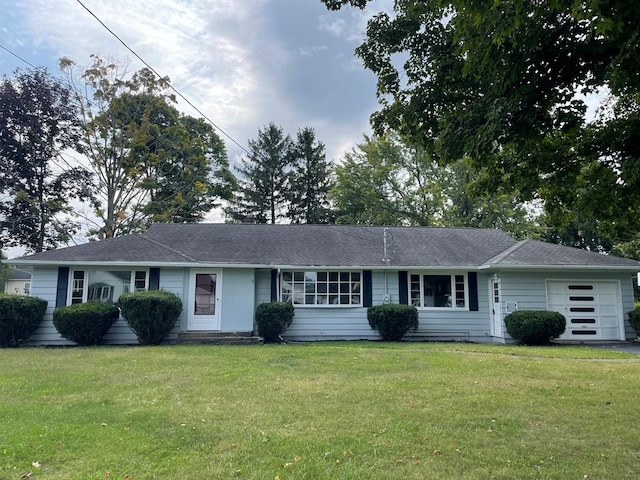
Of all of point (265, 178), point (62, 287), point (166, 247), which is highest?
point (265, 178)

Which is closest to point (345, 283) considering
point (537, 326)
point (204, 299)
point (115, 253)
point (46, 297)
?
point (204, 299)

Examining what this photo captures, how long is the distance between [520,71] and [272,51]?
8750mm

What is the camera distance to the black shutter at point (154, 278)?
13.7 m

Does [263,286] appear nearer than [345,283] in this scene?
Yes

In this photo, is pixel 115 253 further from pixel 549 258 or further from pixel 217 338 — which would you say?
pixel 549 258

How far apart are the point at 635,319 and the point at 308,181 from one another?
25.7 meters

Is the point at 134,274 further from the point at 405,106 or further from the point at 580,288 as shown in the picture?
the point at 580,288

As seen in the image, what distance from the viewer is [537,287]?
13953 millimetres

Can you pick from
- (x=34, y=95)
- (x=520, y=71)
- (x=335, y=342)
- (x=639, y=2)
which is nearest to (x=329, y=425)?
(x=520, y=71)

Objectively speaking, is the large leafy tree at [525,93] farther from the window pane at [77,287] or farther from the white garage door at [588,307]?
the window pane at [77,287]

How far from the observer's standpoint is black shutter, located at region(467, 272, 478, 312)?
574 inches

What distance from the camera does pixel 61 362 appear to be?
9383 millimetres

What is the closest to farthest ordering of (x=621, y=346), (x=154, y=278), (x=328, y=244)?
1. (x=621, y=346)
2. (x=154, y=278)
3. (x=328, y=244)

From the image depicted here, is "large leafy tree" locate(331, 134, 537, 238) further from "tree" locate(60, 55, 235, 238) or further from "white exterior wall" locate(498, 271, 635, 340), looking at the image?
"white exterior wall" locate(498, 271, 635, 340)
